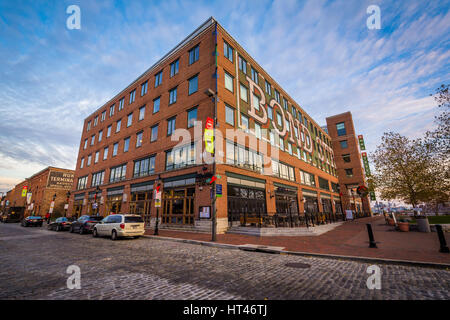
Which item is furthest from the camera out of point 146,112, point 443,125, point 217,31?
point 146,112

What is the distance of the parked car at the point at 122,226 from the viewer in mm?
12932

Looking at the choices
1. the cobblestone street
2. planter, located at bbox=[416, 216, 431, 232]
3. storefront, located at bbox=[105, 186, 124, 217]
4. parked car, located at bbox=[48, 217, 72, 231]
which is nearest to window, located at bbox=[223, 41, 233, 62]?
the cobblestone street

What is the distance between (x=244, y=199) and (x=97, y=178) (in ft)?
86.2

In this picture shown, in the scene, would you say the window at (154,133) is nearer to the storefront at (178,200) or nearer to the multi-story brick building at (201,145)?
the multi-story brick building at (201,145)

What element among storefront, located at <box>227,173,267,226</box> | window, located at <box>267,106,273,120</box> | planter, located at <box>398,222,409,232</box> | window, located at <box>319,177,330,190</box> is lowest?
planter, located at <box>398,222,409,232</box>

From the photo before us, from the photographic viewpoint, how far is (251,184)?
65.8 ft

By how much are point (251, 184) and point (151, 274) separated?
1543 centimetres

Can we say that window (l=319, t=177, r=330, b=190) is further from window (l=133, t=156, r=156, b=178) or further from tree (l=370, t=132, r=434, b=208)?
window (l=133, t=156, r=156, b=178)

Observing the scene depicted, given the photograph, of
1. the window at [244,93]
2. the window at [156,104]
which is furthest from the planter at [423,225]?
the window at [156,104]

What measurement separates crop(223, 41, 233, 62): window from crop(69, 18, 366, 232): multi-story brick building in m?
0.15

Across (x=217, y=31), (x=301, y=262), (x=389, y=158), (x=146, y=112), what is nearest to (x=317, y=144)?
(x=389, y=158)

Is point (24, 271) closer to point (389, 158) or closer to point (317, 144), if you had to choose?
point (389, 158)

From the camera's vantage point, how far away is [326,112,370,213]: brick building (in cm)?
4641
